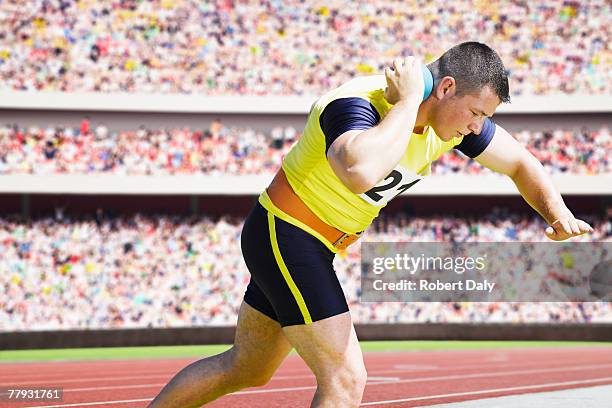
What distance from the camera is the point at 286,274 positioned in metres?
4.08

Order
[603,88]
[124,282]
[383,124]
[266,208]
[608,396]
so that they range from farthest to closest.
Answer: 1. [603,88]
2. [124,282]
3. [608,396]
4. [266,208]
5. [383,124]

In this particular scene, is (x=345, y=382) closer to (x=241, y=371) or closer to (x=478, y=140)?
(x=241, y=371)

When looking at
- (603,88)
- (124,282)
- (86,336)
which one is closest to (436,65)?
(86,336)

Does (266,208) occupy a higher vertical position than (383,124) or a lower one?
lower

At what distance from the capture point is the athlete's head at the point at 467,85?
12.5 feet

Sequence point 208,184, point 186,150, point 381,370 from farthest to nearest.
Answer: point 186,150, point 208,184, point 381,370

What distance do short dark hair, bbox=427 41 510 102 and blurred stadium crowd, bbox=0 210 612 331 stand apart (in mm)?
20031

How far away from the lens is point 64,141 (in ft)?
88.2

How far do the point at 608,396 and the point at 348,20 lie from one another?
23.2 meters

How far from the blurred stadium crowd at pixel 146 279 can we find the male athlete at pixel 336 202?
19.0 metres

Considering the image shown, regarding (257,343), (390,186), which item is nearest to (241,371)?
(257,343)

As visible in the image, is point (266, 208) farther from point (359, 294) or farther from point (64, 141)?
point (64, 141)

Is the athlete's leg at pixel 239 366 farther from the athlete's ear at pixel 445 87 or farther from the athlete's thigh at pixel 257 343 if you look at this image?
the athlete's ear at pixel 445 87

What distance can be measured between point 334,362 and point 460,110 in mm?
1169
